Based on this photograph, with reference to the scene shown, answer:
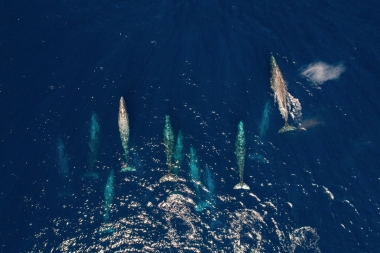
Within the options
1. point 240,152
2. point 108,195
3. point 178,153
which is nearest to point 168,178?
point 178,153

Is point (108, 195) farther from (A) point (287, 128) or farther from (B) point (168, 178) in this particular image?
(A) point (287, 128)

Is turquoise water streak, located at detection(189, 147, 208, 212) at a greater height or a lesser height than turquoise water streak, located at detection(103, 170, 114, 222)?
greater

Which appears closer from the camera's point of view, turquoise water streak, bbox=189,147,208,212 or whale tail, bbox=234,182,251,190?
turquoise water streak, bbox=189,147,208,212

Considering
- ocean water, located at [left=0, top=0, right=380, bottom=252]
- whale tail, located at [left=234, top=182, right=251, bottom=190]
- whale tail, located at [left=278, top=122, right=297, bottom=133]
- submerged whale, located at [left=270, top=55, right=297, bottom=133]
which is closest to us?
ocean water, located at [left=0, top=0, right=380, bottom=252]

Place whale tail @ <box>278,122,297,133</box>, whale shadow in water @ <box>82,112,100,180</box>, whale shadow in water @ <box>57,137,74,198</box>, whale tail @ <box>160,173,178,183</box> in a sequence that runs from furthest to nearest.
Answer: whale tail @ <box>278,122,297,133</box>, whale shadow in water @ <box>82,112,100,180</box>, whale tail @ <box>160,173,178,183</box>, whale shadow in water @ <box>57,137,74,198</box>

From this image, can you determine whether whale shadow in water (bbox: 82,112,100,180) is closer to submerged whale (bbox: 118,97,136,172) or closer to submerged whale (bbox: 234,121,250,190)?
submerged whale (bbox: 118,97,136,172)

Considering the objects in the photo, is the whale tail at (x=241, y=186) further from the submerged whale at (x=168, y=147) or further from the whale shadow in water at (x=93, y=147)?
the whale shadow in water at (x=93, y=147)

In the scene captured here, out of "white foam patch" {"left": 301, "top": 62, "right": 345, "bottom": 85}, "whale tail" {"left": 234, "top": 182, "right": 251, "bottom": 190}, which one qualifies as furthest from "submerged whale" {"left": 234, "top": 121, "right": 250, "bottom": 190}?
"white foam patch" {"left": 301, "top": 62, "right": 345, "bottom": 85}
